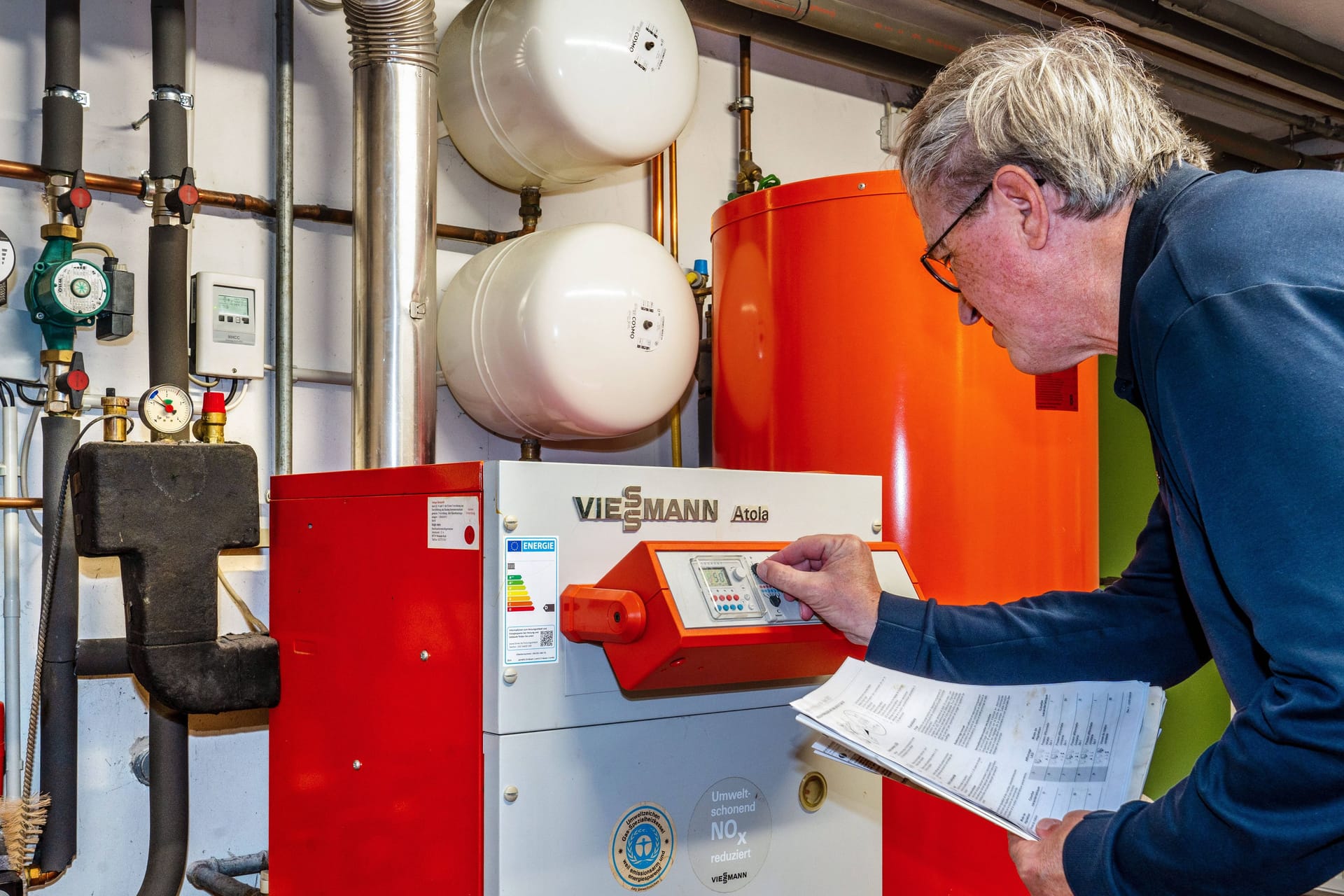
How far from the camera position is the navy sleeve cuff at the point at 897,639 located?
3.51 ft

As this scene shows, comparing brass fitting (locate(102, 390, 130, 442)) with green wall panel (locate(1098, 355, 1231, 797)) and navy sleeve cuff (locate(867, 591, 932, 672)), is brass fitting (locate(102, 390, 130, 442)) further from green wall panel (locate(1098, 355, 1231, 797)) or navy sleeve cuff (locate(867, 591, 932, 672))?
green wall panel (locate(1098, 355, 1231, 797))

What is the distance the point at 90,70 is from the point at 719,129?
1.12m

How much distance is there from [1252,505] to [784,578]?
0.49m

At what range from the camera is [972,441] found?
1.50 metres

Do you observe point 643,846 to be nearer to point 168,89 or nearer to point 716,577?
point 716,577

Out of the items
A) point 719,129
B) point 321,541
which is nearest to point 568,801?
point 321,541

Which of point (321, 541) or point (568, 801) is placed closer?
point (568, 801)

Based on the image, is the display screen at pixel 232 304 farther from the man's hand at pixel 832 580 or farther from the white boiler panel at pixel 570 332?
the man's hand at pixel 832 580

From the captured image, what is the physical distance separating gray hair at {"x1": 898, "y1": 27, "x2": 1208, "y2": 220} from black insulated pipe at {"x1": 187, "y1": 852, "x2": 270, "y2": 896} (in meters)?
1.25

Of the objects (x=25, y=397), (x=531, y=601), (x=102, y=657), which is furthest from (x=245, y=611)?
(x=531, y=601)

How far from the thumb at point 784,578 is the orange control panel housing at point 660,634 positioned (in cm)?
3

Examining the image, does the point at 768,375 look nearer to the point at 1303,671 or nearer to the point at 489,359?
the point at 489,359

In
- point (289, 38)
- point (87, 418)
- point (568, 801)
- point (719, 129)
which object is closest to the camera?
point (568, 801)

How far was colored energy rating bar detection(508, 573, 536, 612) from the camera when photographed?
0.95 metres
